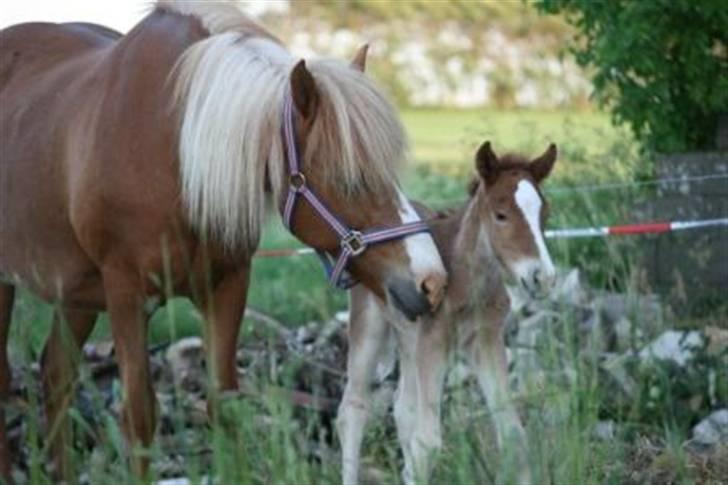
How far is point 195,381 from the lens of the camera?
862 cm

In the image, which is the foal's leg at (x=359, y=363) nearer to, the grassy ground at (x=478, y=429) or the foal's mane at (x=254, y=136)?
the grassy ground at (x=478, y=429)

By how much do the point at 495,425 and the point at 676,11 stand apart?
4348 millimetres

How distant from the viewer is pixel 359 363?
284 inches

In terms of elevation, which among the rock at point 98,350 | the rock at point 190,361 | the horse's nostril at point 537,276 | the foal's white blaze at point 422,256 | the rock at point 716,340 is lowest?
A: the rock at point 190,361

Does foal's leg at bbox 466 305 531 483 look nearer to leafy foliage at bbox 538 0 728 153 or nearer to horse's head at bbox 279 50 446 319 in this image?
horse's head at bbox 279 50 446 319

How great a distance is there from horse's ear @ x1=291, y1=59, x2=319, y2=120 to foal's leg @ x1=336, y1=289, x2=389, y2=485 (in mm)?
1039

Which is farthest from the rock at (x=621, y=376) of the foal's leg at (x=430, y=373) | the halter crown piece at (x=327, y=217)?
the halter crown piece at (x=327, y=217)

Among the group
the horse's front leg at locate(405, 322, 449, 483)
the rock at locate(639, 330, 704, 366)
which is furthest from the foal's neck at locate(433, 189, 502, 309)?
the rock at locate(639, 330, 704, 366)

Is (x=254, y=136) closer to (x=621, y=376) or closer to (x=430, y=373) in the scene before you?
(x=430, y=373)

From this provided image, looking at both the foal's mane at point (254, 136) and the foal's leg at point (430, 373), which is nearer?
the foal's mane at point (254, 136)

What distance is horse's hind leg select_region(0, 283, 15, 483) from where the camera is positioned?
7684 mm

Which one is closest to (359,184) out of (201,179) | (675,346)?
(201,179)

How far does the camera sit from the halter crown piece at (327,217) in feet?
20.2

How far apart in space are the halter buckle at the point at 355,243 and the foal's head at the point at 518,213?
0.64 m
